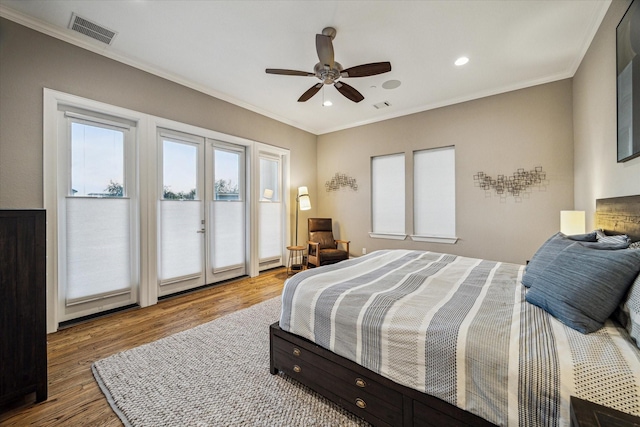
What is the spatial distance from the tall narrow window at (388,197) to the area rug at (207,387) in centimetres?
327

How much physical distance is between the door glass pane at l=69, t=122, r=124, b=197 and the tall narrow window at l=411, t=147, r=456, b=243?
4.45 metres

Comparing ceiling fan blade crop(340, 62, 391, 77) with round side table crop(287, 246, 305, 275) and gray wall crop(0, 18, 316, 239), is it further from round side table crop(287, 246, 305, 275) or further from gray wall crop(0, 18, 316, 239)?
round side table crop(287, 246, 305, 275)

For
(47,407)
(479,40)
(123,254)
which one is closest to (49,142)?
(123,254)

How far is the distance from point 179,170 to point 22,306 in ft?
7.87

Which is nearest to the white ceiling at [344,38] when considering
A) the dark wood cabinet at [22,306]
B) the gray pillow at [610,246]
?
the dark wood cabinet at [22,306]

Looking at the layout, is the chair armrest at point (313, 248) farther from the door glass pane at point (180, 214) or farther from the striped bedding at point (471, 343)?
the striped bedding at point (471, 343)

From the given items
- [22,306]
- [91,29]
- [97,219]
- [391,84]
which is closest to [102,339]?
[22,306]

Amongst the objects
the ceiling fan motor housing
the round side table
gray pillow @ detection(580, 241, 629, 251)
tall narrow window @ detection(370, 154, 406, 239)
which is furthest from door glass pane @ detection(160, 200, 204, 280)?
gray pillow @ detection(580, 241, 629, 251)

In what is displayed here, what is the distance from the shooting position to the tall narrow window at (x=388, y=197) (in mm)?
4863

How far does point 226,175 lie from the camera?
4.28m

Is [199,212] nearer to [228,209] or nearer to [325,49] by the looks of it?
[228,209]

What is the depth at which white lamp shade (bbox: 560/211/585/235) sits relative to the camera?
273 centimetres

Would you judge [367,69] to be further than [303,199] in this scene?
No

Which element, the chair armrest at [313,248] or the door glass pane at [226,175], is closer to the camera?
the door glass pane at [226,175]
